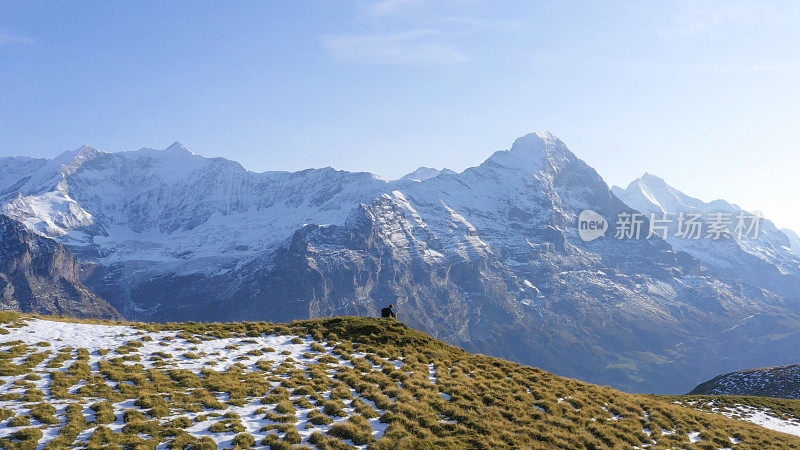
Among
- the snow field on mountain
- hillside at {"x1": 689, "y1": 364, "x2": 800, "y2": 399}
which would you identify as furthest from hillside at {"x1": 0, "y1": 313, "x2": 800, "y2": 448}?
hillside at {"x1": 689, "y1": 364, "x2": 800, "y2": 399}

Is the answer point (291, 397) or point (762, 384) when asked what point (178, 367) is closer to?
point (291, 397)

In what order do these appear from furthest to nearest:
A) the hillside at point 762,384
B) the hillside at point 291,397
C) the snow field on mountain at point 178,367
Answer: the hillside at point 762,384
the snow field on mountain at point 178,367
the hillside at point 291,397

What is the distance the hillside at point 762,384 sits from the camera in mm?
95938

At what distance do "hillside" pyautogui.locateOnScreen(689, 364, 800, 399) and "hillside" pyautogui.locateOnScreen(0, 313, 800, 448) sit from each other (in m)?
69.5

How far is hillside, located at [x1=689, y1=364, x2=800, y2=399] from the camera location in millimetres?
95938

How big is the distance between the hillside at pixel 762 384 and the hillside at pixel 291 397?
69.5 metres

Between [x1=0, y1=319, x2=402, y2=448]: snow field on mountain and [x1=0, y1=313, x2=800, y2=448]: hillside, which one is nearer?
[x1=0, y1=313, x2=800, y2=448]: hillside

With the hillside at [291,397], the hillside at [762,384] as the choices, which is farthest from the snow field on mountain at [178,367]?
the hillside at [762,384]

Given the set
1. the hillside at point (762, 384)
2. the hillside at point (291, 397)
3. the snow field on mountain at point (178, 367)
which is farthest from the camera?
the hillside at point (762, 384)

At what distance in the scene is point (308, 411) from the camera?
95.5 feet

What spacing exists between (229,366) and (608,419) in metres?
28.3

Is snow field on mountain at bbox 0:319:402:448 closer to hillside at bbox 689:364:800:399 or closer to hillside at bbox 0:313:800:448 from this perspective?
hillside at bbox 0:313:800:448

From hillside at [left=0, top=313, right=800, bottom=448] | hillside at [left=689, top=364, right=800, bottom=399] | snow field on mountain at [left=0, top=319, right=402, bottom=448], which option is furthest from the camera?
hillside at [left=689, top=364, right=800, bottom=399]

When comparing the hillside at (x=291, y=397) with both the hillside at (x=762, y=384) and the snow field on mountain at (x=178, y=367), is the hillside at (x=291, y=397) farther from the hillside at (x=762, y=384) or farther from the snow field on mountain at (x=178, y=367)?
the hillside at (x=762, y=384)
